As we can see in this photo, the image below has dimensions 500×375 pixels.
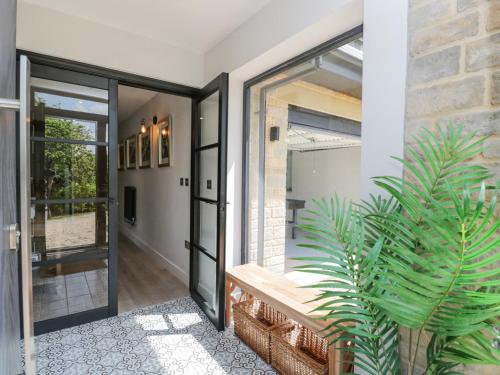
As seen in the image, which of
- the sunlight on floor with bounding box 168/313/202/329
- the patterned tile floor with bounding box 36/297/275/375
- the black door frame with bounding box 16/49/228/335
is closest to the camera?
the patterned tile floor with bounding box 36/297/275/375

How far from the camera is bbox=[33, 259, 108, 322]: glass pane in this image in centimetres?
218

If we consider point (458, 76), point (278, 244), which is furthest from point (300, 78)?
point (278, 244)

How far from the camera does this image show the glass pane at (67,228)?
7.04 ft

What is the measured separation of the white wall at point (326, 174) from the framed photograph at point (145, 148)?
9.03 feet

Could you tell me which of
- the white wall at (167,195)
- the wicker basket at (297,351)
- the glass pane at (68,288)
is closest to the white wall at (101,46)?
the white wall at (167,195)

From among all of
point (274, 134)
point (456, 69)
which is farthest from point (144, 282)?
point (456, 69)

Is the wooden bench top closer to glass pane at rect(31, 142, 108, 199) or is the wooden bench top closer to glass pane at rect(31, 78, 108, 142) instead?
glass pane at rect(31, 142, 108, 199)

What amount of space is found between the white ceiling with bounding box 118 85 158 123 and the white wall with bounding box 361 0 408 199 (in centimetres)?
320

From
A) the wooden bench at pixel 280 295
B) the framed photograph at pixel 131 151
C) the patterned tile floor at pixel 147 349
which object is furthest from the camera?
the framed photograph at pixel 131 151

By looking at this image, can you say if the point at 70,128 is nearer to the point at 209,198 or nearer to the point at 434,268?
the point at 209,198

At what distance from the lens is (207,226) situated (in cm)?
258

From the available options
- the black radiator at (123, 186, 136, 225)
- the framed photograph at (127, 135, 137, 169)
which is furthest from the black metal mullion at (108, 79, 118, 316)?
the black radiator at (123, 186, 136, 225)

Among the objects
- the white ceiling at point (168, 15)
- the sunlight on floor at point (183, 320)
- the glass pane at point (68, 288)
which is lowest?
the sunlight on floor at point (183, 320)

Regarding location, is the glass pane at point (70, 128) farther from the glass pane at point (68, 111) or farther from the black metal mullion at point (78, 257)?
the black metal mullion at point (78, 257)
